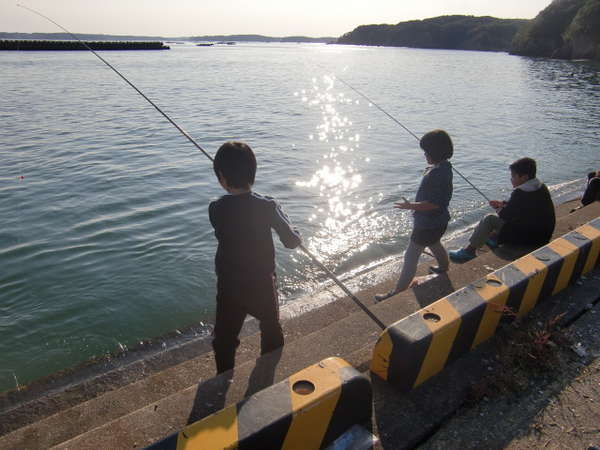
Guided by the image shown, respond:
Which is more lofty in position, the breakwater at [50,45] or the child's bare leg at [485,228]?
the child's bare leg at [485,228]

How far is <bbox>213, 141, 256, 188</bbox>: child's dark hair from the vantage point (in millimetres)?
2520

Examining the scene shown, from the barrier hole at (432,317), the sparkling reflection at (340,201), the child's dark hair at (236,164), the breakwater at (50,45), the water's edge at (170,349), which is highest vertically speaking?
the child's dark hair at (236,164)

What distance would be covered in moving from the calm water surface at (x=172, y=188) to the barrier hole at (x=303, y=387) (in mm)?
3199

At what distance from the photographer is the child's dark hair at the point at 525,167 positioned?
449cm

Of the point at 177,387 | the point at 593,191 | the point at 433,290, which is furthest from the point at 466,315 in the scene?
the point at 593,191

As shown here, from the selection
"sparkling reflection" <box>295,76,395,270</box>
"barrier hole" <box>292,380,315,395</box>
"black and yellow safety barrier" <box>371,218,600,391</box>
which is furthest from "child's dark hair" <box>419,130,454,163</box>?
"sparkling reflection" <box>295,76,395,270</box>

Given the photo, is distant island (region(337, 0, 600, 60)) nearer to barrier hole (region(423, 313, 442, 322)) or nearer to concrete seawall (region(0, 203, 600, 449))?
concrete seawall (region(0, 203, 600, 449))

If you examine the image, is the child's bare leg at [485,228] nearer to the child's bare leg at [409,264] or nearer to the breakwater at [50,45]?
the child's bare leg at [409,264]

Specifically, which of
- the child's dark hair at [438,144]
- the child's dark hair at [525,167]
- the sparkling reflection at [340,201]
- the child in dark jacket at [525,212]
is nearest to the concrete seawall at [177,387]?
the child in dark jacket at [525,212]

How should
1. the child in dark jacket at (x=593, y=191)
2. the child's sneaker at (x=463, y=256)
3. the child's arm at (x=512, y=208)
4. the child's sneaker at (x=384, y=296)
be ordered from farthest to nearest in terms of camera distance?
the child in dark jacket at (x=593, y=191)
the child's sneaker at (x=463, y=256)
the child's sneaker at (x=384, y=296)
the child's arm at (x=512, y=208)

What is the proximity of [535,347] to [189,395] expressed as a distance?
2415 millimetres

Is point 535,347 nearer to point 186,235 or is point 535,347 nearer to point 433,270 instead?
point 433,270

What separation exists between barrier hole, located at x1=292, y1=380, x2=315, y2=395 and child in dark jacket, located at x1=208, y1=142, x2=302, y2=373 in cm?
68

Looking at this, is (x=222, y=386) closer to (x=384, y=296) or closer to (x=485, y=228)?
(x=384, y=296)
